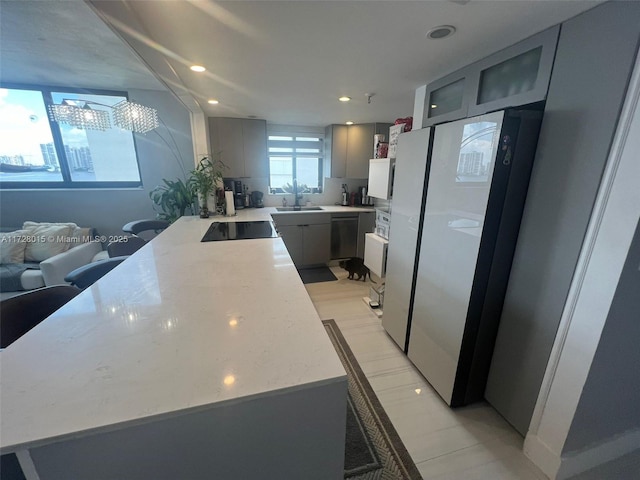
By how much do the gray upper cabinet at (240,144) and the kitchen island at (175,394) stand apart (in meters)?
2.94

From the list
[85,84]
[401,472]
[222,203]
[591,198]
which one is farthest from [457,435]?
[85,84]

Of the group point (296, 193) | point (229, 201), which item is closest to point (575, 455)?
point (229, 201)

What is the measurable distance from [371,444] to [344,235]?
286cm

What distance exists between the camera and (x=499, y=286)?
4.76 feet

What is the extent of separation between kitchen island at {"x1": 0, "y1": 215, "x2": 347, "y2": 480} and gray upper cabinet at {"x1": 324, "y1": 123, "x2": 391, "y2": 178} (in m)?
3.31

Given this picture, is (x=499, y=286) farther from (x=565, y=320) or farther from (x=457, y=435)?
(x=457, y=435)

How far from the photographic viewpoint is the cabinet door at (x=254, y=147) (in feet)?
11.7

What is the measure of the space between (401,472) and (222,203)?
3.16 meters

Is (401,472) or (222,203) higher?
(222,203)

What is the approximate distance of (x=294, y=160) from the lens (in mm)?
4215

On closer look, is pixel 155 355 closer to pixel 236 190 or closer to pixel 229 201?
pixel 229 201

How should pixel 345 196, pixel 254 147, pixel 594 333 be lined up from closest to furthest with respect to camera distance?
pixel 594 333, pixel 254 147, pixel 345 196

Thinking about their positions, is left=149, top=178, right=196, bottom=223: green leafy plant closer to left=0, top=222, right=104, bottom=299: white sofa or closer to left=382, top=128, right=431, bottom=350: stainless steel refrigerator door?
left=0, top=222, right=104, bottom=299: white sofa

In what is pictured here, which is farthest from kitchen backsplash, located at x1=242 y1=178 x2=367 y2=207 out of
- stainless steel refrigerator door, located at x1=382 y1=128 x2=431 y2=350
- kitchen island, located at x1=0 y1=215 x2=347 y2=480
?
kitchen island, located at x1=0 y1=215 x2=347 y2=480
